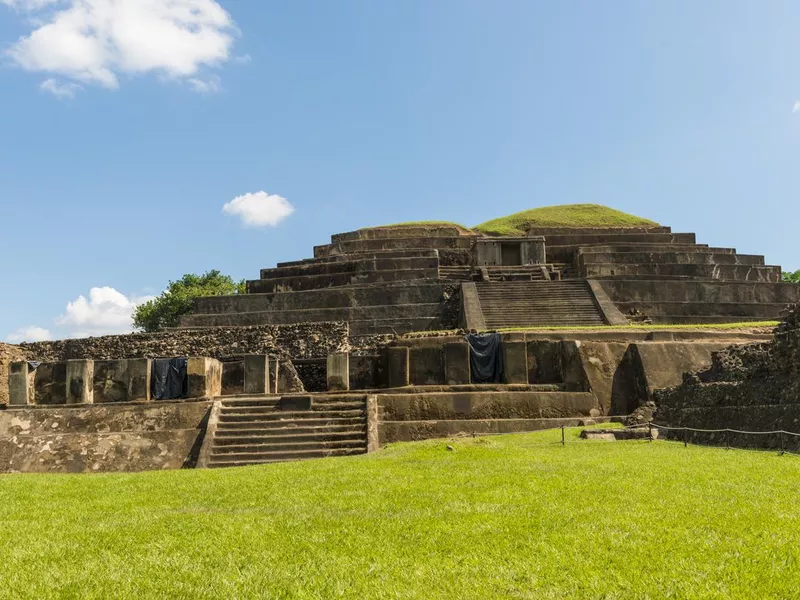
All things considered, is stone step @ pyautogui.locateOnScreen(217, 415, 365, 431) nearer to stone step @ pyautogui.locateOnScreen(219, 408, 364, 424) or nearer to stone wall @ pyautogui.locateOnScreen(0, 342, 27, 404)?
stone step @ pyautogui.locateOnScreen(219, 408, 364, 424)

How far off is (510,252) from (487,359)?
13964mm

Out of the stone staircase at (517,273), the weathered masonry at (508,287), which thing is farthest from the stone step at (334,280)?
the stone staircase at (517,273)

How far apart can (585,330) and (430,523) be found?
1225 cm

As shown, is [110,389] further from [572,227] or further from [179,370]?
[572,227]

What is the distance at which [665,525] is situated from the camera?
15.4 feet

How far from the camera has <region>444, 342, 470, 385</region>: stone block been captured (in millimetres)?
14039

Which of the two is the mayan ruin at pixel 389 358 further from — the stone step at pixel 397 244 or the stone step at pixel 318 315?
the stone step at pixel 397 244

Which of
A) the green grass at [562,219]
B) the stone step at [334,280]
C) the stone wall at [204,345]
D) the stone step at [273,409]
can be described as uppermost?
the green grass at [562,219]

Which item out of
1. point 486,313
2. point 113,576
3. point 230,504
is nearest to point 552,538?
point 113,576

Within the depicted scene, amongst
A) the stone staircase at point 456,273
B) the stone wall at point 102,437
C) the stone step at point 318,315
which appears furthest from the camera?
the stone staircase at point 456,273

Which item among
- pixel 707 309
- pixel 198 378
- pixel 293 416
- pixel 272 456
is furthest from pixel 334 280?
pixel 272 456

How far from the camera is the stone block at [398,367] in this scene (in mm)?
14328

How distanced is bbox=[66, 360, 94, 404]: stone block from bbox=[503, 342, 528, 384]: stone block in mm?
8466

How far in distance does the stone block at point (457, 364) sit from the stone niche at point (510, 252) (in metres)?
13.2
